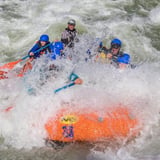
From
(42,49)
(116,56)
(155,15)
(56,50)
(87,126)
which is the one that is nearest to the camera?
(87,126)

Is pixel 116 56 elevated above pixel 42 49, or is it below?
above

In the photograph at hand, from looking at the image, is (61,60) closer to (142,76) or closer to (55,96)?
(55,96)

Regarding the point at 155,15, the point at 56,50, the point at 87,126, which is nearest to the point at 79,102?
the point at 87,126

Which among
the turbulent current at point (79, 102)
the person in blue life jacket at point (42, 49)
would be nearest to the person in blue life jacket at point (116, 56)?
the turbulent current at point (79, 102)

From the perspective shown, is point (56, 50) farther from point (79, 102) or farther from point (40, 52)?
point (79, 102)

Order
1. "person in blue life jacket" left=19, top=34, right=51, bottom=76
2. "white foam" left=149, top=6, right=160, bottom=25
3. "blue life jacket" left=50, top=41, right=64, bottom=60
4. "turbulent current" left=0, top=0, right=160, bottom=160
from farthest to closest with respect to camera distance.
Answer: "white foam" left=149, top=6, right=160, bottom=25 → "person in blue life jacket" left=19, top=34, right=51, bottom=76 → "blue life jacket" left=50, top=41, right=64, bottom=60 → "turbulent current" left=0, top=0, right=160, bottom=160

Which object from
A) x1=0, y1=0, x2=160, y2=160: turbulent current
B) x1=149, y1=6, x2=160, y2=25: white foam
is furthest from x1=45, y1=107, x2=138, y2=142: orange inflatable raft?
x1=149, y1=6, x2=160, y2=25: white foam

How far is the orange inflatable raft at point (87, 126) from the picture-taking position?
555 cm

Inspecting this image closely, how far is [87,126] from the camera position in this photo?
556 cm

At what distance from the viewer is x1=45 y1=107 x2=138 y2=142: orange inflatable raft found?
555 cm

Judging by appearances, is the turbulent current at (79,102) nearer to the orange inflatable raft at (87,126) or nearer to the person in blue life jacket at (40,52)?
the orange inflatable raft at (87,126)

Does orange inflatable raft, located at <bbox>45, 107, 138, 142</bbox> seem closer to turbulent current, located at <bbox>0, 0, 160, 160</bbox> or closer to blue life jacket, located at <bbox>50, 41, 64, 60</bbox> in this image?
turbulent current, located at <bbox>0, 0, 160, 160</bbox>

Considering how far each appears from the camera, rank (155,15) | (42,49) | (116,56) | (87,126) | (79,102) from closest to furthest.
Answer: (87,126)
(79,102)
(116,56)
(42,49)
(155,15)

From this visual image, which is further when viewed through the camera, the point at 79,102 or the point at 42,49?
the point at 42,49
